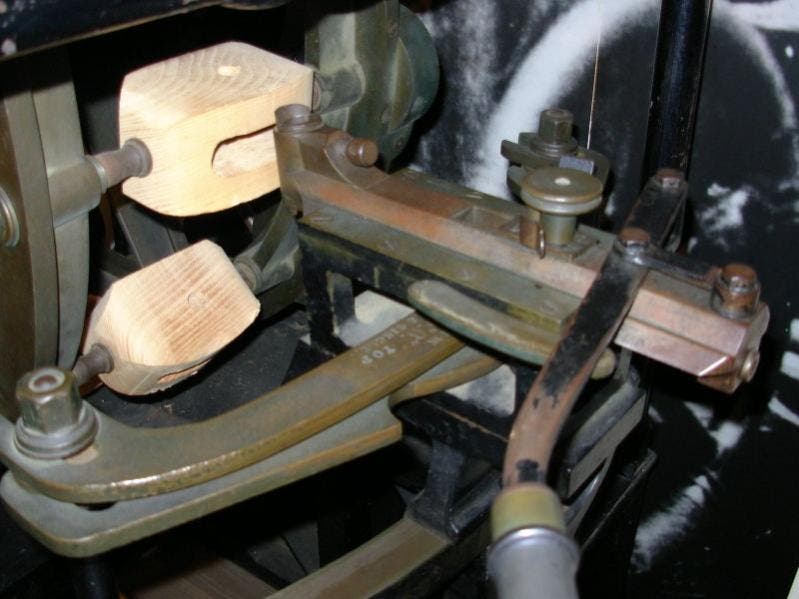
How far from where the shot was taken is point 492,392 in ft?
2.64

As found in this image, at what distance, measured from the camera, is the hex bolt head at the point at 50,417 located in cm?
66

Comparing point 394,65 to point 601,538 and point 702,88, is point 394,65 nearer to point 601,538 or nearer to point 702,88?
point 702,88

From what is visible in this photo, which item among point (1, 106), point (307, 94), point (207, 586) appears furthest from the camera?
point (207, 586)

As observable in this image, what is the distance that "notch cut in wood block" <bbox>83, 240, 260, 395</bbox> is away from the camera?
793 mm

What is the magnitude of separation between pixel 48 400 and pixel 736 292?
19.0 inches

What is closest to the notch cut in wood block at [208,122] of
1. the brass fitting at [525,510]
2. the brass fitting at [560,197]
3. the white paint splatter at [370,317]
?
the white paint splatter at [370,317]

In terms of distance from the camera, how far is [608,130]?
1.20 meters

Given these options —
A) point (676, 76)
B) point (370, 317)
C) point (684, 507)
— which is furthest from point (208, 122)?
point (684, 507)

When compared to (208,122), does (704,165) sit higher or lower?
lower

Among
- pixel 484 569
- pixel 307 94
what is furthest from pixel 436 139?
pixel 484 569

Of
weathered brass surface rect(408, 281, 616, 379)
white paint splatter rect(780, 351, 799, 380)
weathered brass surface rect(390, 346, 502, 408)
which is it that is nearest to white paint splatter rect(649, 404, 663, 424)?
white paint splatter rect(780, 351, 799, 380)

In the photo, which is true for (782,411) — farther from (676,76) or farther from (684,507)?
(676,76)

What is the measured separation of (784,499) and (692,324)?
812 mm

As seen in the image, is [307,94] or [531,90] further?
[531,90]
